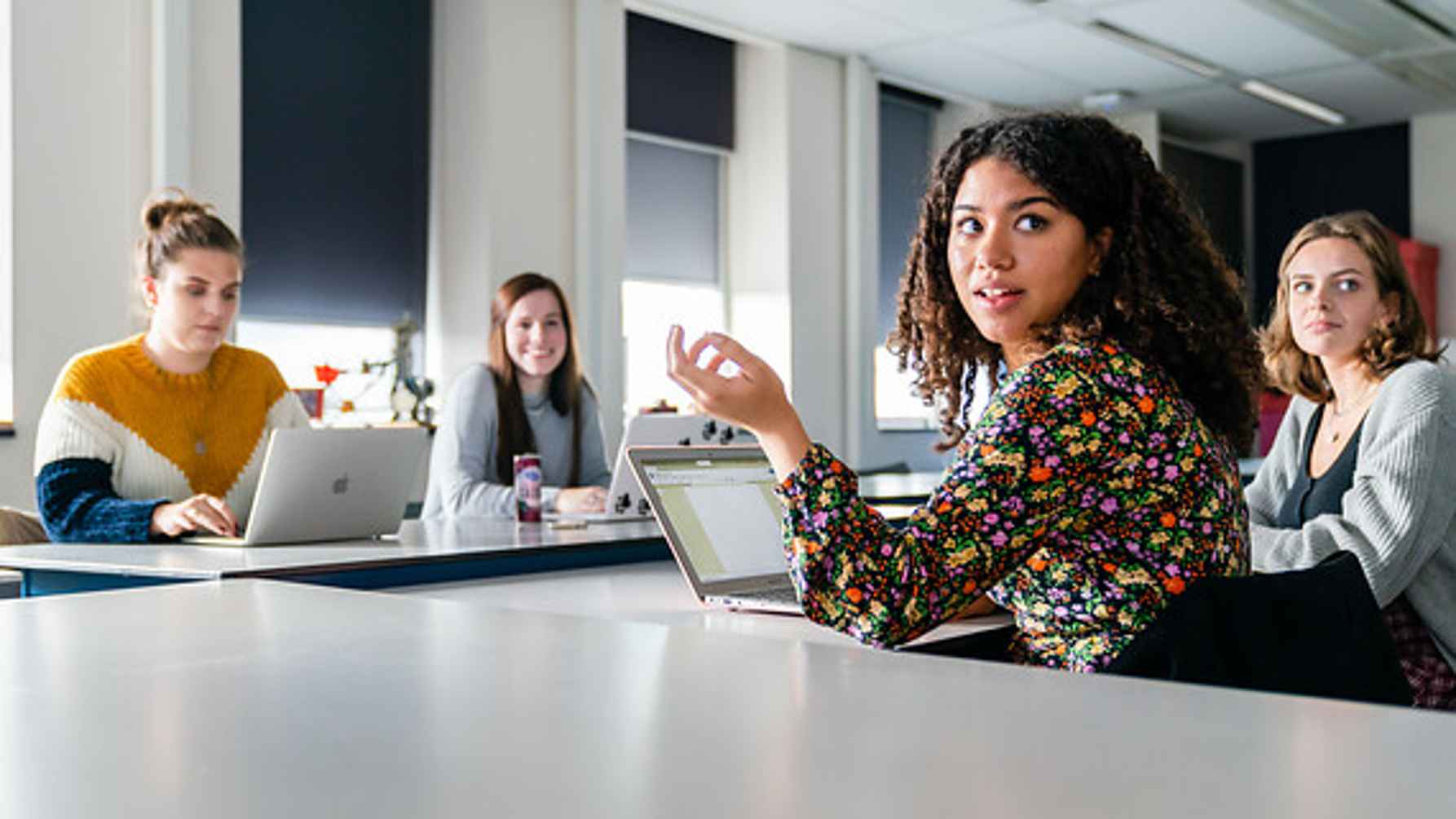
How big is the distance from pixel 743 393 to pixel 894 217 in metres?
6.87

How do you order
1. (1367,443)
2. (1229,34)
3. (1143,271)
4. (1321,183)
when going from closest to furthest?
(1143,271) < (1367,443) < (1229,34) < (1321,183)

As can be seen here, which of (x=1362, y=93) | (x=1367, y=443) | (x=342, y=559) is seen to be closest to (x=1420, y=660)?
(x=1367, y=443)

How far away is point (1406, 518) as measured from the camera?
2.24 m

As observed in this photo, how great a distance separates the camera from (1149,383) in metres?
1.49

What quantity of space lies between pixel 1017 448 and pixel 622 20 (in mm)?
5154

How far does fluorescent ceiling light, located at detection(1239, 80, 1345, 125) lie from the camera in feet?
27.2

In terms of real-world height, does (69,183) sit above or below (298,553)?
above

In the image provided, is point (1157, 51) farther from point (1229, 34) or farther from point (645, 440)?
point (645, 440)

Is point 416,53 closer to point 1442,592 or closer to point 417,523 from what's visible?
point 417,523

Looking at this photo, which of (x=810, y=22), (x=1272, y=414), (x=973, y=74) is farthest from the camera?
A: (x=1272, y=414)

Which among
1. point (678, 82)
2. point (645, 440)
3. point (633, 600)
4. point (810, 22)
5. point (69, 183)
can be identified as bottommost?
point (633, 600)

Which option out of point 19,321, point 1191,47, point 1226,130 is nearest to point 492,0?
point 19,321

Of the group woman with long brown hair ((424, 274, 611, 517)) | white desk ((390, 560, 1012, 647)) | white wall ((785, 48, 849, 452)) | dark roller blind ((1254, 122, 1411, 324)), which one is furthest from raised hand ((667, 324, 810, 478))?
dark roller blind ((1254, 122, 1411, 324))

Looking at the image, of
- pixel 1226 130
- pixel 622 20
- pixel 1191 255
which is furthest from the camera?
pixel 1226 130
